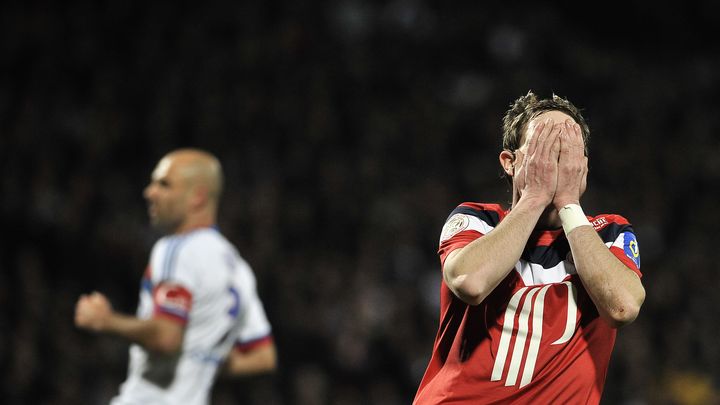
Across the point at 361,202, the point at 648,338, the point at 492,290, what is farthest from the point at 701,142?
the point at 492,290

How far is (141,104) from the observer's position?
10.3m

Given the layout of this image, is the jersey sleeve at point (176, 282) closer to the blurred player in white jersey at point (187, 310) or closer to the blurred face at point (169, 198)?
the blurred player in white jersey at point (187, 310)

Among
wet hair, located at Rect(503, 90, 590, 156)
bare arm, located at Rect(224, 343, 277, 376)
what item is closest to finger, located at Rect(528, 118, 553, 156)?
wet hair, located at Rect(503, 90, 590, 156)

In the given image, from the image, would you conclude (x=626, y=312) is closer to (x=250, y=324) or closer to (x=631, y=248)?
(x=631, y=248)

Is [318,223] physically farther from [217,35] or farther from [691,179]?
[691,179]

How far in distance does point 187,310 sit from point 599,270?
7.62ft

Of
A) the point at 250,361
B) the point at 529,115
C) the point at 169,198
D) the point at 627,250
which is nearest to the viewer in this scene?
the point at 627,250

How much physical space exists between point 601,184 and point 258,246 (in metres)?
4.29

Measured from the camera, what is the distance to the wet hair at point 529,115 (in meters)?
2.85

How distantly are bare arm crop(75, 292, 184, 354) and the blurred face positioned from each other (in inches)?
25.2

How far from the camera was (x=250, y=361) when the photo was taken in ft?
15.7

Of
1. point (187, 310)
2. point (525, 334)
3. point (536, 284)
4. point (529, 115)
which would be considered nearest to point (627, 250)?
point (536, 284)

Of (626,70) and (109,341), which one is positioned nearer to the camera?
(109,341)

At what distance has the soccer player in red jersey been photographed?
2.55 meters
